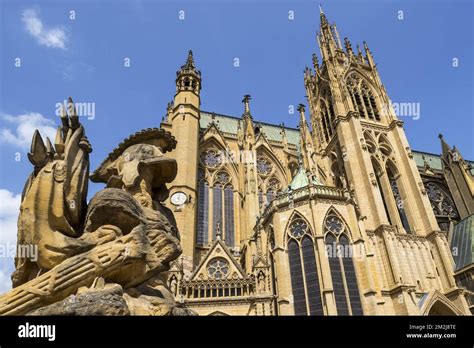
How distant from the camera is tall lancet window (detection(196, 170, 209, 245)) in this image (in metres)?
24.9

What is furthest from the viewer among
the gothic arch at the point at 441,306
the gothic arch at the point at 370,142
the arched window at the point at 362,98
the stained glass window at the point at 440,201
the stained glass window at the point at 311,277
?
the stained glass window at the point at 440,201

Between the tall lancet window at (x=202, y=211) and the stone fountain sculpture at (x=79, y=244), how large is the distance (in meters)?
19.2

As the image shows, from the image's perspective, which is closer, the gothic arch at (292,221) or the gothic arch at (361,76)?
the gothic arch at (292,221)

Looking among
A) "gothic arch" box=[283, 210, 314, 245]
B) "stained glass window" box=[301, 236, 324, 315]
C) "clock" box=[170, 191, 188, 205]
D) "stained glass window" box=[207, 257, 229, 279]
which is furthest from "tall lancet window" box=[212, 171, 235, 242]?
"stained glass window" box=[301, 236, 324, 315]

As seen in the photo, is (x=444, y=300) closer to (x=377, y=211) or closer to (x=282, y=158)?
(x=377, y=211)

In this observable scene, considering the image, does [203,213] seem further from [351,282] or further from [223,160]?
[351,282]

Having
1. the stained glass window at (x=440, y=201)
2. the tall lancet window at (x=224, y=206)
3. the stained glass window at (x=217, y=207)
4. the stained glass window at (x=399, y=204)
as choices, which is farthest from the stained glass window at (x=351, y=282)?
the stained glass window at (x=440, y=201)

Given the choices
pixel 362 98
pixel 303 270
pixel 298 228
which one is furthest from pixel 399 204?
pixel 303 270

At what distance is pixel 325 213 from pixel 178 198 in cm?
906

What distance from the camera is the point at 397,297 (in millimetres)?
19797

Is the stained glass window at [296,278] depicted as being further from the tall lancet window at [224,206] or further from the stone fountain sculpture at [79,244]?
the stone fountain sculpture at [79,244]

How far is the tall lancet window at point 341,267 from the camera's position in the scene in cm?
1770

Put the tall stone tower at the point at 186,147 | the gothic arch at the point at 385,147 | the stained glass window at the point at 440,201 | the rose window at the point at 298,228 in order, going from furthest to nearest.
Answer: the stained glass window at the point at 440,201, the gothic arch at the point at 385,147, the tall stone tower at the point at 186,147, the rose window at the point at 298,228
